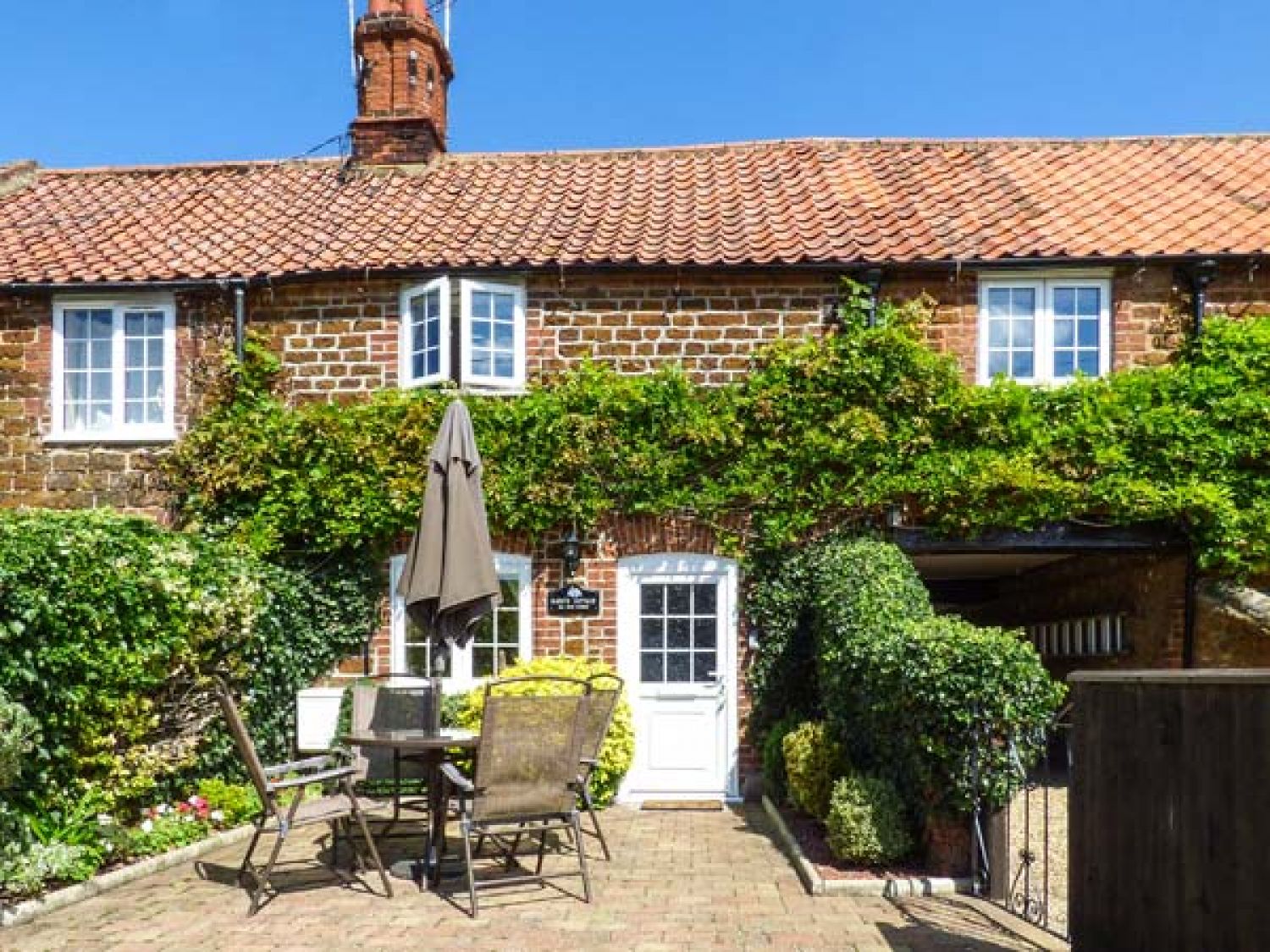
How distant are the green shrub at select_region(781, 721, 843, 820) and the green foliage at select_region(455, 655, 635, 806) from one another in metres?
1.76

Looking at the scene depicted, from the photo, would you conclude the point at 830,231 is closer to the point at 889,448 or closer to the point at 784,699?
the point at 889,448

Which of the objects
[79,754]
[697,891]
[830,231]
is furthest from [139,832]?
[830,231]

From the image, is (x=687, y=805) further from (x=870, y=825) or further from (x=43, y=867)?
(x=43, y=867)

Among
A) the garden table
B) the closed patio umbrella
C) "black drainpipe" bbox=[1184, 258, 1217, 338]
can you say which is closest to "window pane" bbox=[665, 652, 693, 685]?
the closed patio umbrella

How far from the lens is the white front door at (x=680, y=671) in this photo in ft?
38.3

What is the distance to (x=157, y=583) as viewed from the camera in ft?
28.9

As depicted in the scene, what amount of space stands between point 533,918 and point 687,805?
15.4ft

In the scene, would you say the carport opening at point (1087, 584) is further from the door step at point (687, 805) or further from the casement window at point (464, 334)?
the casement window at point (464, 334)

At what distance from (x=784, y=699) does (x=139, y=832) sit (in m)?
5.64

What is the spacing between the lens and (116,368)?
12.9 metres

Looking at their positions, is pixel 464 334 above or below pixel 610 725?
above

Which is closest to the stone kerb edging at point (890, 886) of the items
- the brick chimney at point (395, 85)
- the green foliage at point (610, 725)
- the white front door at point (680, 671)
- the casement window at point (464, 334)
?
the green foliage at point (610, 725)

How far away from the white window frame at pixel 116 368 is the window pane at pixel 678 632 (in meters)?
5.32

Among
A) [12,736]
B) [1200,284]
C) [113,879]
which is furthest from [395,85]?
[12,736]
